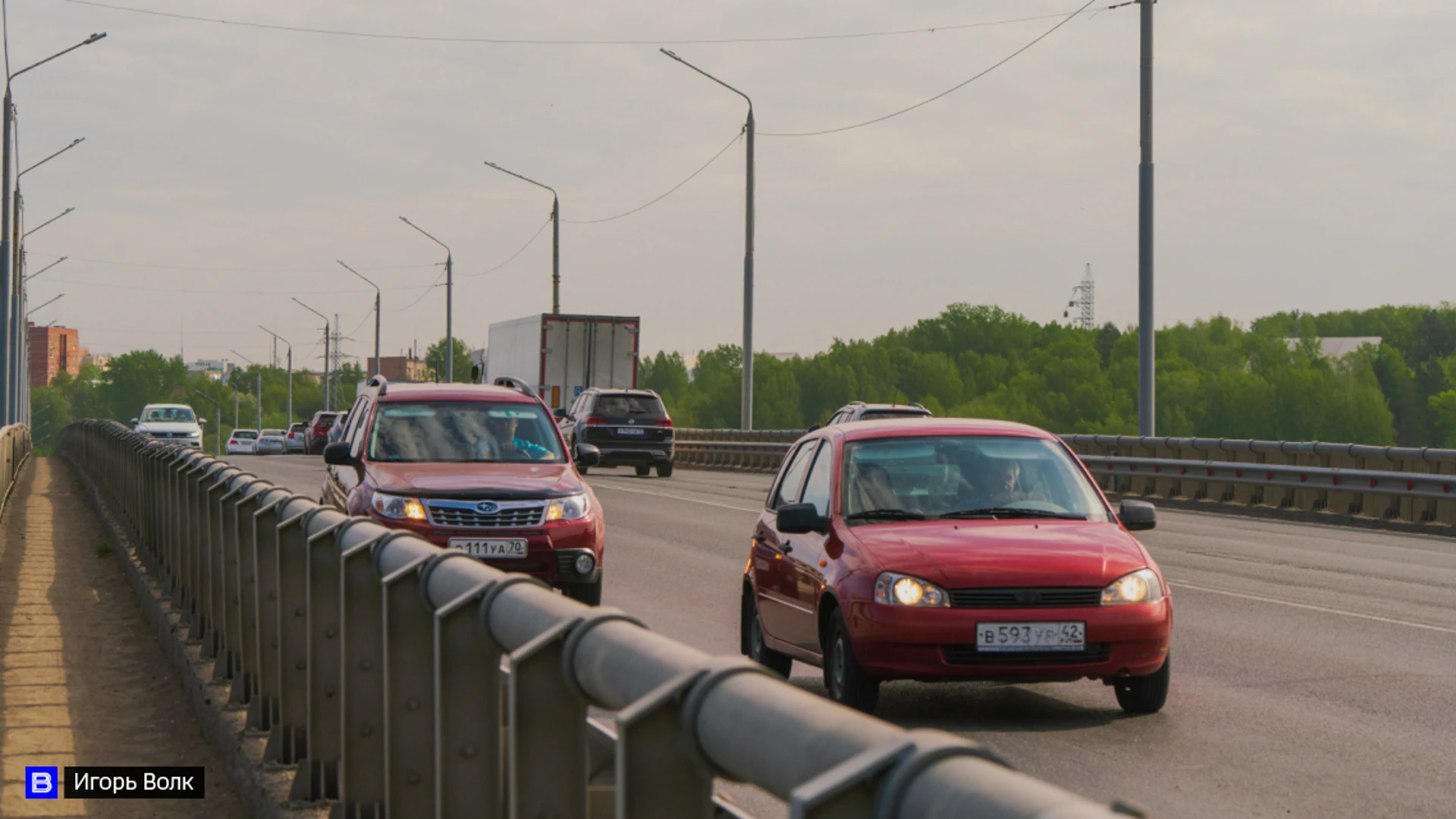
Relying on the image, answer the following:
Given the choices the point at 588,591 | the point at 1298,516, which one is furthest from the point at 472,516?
the point at 1298,516

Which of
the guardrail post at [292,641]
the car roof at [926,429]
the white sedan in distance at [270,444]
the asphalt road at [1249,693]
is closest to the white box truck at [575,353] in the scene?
the asphalt road at [1249,693]

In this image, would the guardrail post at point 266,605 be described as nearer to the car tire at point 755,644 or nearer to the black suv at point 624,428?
the car tire at point 755,644

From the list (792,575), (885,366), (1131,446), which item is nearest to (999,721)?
(792,575)

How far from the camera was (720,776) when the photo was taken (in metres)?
2.42

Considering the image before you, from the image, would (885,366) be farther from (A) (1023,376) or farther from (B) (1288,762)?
(B) (1288,762)

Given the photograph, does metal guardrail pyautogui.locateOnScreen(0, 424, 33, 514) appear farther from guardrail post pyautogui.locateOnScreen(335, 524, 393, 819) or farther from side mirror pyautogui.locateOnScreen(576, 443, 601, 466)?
guardrail post pyautogui.locateOnScreen(335, 524, 393, 819)

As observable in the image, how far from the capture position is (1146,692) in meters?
8.55

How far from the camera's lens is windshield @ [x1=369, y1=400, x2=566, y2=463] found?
1416 centimetres

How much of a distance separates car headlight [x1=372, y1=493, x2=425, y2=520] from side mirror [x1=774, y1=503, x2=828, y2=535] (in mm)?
4676

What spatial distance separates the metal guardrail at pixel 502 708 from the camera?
193 cm

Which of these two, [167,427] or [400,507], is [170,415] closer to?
[167,427]

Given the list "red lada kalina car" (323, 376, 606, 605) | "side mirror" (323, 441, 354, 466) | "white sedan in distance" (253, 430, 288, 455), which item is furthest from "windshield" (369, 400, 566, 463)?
"white sedan in distance" (253, 430, 288, 455)

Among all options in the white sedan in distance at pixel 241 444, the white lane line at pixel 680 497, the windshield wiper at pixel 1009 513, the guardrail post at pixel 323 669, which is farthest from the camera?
the white sedan in distance at pixel 241 444

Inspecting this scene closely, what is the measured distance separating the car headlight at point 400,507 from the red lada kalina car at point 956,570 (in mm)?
3769
